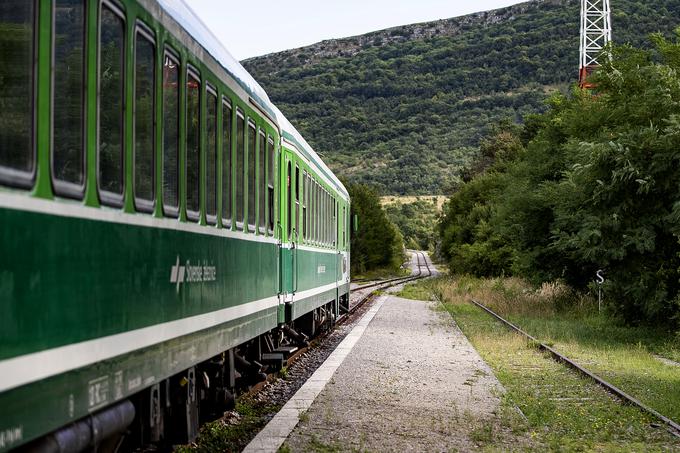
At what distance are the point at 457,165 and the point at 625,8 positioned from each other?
38.2 meters

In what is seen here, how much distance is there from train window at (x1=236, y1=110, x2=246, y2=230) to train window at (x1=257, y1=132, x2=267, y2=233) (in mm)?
1058

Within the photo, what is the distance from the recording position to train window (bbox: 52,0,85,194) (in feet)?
16.5

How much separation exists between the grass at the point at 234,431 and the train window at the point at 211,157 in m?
2.25

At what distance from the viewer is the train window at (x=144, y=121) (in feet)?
21.0

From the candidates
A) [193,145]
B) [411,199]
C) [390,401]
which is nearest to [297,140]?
[390,401]

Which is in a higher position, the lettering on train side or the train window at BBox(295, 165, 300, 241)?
the train window at BBox(295, 165, 300, 241)

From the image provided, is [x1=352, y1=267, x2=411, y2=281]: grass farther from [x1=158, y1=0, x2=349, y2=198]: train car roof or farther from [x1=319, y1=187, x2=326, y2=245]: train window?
[x1=158, y1=0, x2=349, y2=198]: train car roof

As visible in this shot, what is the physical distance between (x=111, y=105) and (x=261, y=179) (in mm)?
5782

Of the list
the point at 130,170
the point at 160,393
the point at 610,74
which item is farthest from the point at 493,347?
the point at 130,170

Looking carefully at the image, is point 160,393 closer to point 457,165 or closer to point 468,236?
point 468,236

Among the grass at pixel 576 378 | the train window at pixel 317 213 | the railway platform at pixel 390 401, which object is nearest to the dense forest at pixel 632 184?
the grass at pixel 576 378

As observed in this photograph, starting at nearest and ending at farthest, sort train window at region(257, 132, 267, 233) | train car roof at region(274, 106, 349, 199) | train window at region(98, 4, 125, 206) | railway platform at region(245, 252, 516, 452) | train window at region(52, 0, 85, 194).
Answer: train window at region(52, 0, 85, 194) < train window at region(98, 4, 125, 206) < railway platform at region(245, 252, 516, 452) < train window at region(257, 132, 267, 233) < train car roof at region(274, 106, 349, 199)

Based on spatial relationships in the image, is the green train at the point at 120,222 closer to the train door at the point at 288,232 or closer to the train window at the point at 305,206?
the train door at the point at 288,232

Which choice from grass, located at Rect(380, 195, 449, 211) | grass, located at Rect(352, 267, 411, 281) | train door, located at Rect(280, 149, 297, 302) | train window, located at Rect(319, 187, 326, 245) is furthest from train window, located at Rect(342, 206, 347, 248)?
grass, located at Rect(380, 195, 449, 211)
